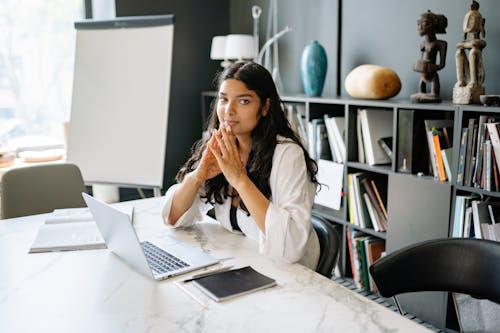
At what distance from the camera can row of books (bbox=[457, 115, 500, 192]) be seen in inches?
85.5

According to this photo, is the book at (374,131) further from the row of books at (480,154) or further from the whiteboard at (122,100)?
the whiteboard at (122,100)

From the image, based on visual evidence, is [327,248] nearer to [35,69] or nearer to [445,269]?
[445,269]

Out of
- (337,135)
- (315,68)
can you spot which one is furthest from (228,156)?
(315,68)

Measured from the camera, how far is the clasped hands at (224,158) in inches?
64.7

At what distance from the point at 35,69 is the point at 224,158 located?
287 centimetres

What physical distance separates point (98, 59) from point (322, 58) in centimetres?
140

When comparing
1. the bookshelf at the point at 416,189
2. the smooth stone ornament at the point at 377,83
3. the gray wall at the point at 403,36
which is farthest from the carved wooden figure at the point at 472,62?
the smooth stone ornament at the point at 377,83

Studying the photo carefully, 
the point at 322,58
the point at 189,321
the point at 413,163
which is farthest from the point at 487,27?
the point at 189,321

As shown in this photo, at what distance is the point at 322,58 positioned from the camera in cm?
316

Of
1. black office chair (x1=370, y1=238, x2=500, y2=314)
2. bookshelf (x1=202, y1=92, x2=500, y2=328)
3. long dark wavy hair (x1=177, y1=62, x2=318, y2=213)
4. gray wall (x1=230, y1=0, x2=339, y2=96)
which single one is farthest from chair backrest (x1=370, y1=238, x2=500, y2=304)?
gray wall (x1=230, y1=0, x2=339, y2=96)

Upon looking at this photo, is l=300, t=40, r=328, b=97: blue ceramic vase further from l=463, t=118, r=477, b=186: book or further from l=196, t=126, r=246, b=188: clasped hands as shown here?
l=196, t=126, r=246, b=188: clasped hands

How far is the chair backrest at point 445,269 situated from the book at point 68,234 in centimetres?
90

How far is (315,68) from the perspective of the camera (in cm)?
314

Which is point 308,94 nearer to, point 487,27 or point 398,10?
point 398,10
